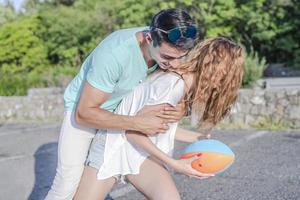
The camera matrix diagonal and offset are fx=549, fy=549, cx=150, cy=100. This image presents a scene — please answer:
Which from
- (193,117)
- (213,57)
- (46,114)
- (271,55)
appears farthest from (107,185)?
(271,55)

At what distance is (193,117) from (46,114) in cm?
1123

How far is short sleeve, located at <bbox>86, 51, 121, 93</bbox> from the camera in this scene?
296cm

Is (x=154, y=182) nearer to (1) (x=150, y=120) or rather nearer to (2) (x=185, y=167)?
(2) (x=185, y=167)

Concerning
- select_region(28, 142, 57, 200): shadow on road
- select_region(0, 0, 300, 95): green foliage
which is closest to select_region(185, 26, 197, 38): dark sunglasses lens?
select_region(28, 142, 57, 200): shadow on road

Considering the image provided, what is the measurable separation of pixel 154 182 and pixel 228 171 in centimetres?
366

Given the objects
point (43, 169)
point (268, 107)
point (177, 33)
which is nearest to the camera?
point (177, 33)

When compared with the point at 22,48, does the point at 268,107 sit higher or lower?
higher

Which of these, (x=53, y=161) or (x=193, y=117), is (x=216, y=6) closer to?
(x=53, y=161)

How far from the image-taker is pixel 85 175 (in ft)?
10.9

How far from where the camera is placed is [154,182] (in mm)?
3172

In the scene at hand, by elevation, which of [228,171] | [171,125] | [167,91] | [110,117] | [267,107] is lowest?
[267,107]

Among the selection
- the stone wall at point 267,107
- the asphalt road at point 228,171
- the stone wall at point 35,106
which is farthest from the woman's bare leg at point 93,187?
the stone wall at point 35,106

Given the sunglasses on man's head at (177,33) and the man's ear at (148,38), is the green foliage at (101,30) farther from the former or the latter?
the sunglasses on man's head at (177,33)

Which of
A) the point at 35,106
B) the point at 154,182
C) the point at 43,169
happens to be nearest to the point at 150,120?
the point at 154,182
